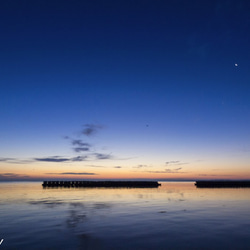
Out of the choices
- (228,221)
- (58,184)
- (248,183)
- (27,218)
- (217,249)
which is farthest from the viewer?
(248,183)

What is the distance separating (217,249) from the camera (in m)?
12.4

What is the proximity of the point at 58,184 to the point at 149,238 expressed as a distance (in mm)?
85985

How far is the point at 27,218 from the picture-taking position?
→ 21562mm

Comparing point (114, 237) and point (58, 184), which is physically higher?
point (58, 184)

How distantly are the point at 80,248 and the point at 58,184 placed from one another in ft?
285

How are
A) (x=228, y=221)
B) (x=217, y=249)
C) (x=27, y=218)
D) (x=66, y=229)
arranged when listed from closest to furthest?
(x=217, y=249)
(x=66, y=229)
(x=228, y=221)
(x=27, y=218)

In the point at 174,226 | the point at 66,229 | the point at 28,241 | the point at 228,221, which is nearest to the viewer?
the point at 28,241

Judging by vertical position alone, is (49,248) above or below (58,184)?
below

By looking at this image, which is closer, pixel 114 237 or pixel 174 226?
pixel 114 237

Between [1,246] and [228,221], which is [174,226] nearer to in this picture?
[228,221]

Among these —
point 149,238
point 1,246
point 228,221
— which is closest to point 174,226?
point 149,238

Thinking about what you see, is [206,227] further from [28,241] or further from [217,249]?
[28,241]

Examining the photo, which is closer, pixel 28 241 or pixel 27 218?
pixel 28 241

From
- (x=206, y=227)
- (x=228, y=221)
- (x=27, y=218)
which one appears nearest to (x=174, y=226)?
(x=206, y=227)
